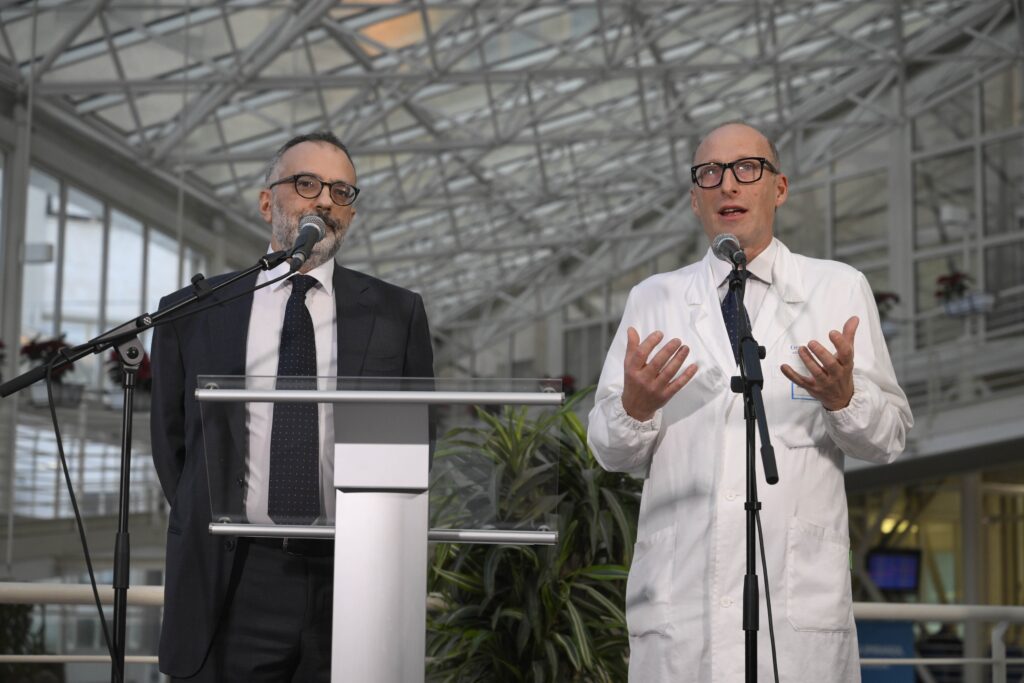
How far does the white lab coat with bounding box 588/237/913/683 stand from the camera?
2295 millimetres

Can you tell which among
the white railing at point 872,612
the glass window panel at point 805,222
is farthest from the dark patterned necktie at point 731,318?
the glass window panel at point 805,222

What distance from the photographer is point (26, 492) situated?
1033cm

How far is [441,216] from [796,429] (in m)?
19.7

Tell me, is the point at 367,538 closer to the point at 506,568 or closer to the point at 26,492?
the point at 506,568

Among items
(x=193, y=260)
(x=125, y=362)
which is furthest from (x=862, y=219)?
(x=125, y=362)

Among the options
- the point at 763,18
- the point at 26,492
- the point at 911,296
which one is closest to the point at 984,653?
the point at 911,296

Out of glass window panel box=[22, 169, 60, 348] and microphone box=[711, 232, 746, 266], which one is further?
glass window panel box=[22, 169, 60, 348]

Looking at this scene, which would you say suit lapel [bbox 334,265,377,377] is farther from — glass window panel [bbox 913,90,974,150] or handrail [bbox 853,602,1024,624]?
glass window panel [bbox 913,90,974,150]

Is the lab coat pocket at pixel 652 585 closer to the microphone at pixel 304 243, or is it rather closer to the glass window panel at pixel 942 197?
the microphone at pixel 304 243

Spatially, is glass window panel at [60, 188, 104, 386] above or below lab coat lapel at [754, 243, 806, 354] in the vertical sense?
above

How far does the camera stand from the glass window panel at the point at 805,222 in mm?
18781

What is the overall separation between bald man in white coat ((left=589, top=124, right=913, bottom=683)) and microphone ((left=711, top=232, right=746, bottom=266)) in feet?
0.55

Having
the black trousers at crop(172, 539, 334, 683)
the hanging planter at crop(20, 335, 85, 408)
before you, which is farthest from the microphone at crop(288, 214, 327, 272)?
Answer: the hanging planter at crop(20, 335, 85, 408)

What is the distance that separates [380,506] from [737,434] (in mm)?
706
